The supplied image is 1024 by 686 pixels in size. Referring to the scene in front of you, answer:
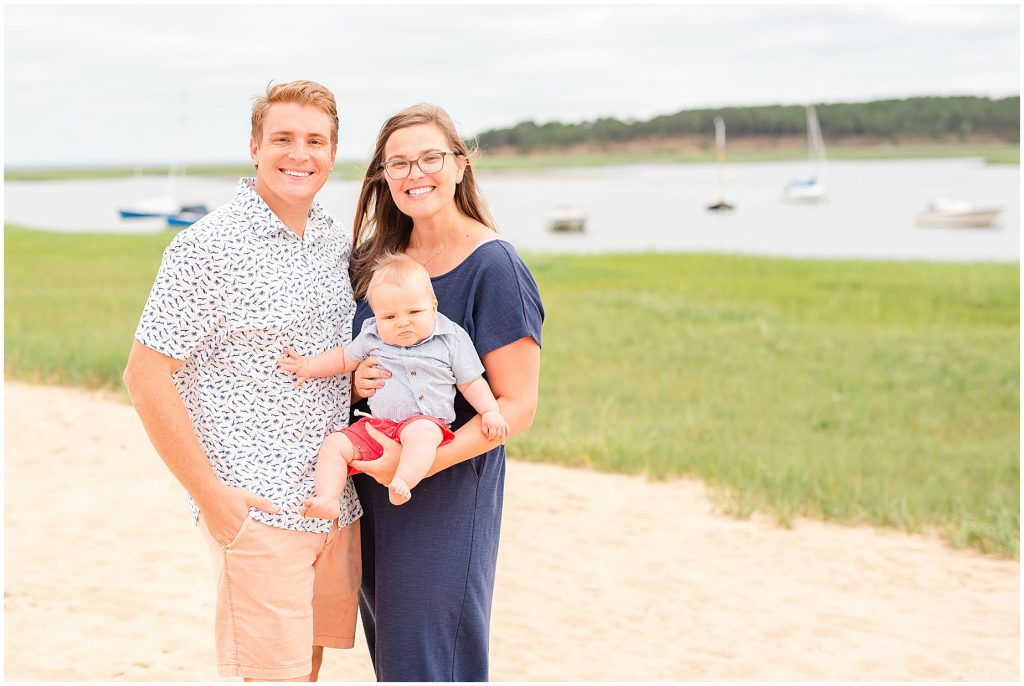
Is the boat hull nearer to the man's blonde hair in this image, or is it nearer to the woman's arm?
the woman's arm

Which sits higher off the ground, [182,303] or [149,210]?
[182,303]

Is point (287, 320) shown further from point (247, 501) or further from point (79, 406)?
point (79, 406)

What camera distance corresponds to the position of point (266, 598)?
2.75 m

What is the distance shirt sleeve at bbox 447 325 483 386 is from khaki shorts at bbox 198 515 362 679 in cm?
56

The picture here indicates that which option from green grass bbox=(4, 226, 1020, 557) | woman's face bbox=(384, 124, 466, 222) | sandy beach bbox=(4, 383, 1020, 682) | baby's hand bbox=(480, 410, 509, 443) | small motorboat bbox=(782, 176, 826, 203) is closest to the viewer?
baby's hand bbox=(480, 410, 509, 443)

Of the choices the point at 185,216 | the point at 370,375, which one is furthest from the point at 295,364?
the point at 185,216

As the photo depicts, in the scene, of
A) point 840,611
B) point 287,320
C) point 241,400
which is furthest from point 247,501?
point 840,611

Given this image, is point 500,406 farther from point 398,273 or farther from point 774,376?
point 774,376

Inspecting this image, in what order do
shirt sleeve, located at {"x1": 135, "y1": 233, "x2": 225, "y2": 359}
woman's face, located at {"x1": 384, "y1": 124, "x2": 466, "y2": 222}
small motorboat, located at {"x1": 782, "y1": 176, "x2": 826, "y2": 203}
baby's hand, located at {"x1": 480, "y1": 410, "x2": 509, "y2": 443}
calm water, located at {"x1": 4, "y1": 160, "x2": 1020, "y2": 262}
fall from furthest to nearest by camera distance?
small motorboat, located at {"x1": 782, "y1": 176, "x2": 826, "y2": 203}, calm water, located at {"x1": 4, "y1": 160, "x2": 1020, "y2": 262}, woman's face, located at {"x1": 384, "y1": 124, "x2": 466, "y2": 222}, baby's hand, located at {"x1": 480, "y1": 410, "x2": 509, "y2": 443}, shirt sleeve, located at {"x1": 135, "y1": 233, "x2": 225, "y2": 359}

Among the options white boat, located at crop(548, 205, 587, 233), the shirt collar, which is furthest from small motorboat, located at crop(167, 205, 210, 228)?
the shirt collar

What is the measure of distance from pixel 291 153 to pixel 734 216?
49.6 meters

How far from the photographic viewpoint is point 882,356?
42.0 feet

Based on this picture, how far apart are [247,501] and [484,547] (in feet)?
2.11

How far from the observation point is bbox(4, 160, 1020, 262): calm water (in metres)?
33.2
